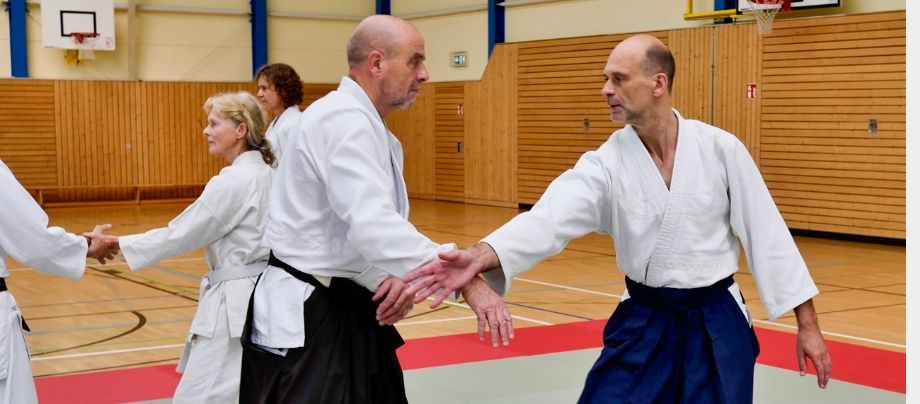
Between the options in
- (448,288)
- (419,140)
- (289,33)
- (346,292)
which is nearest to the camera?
(448,288)

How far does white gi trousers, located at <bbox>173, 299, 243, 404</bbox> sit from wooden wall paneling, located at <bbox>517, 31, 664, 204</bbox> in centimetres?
1244

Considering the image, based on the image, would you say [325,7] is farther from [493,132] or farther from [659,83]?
[659,83]

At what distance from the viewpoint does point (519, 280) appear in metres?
10.9

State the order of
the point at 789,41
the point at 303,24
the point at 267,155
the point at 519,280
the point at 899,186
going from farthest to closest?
the point at 303,24 → the point at 789,41 → the point at 899,186 → the point at 519,280 → the point at 267,155

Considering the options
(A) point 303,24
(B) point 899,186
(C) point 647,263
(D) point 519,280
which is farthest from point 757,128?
(C) point 647,263

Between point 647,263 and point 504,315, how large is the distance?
77 cm

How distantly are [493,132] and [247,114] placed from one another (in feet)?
47.9

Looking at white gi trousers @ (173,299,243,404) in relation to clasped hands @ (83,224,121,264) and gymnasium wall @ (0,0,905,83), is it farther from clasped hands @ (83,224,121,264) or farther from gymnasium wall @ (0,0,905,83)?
gymnasium wall @ (0,0,905,83)

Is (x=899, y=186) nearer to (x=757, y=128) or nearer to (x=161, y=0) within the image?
(x=757, y=128)

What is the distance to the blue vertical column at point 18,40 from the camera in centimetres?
1819

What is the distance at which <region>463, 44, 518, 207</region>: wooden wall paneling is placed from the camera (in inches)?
744

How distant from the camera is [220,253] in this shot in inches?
188

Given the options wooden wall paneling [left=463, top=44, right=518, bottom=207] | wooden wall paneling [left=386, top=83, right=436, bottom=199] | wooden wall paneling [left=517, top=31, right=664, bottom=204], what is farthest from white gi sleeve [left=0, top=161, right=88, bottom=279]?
wooden wall paneling [left=386, top=83, right=436, bottom=199]

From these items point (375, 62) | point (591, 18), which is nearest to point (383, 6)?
point (591, 18)
